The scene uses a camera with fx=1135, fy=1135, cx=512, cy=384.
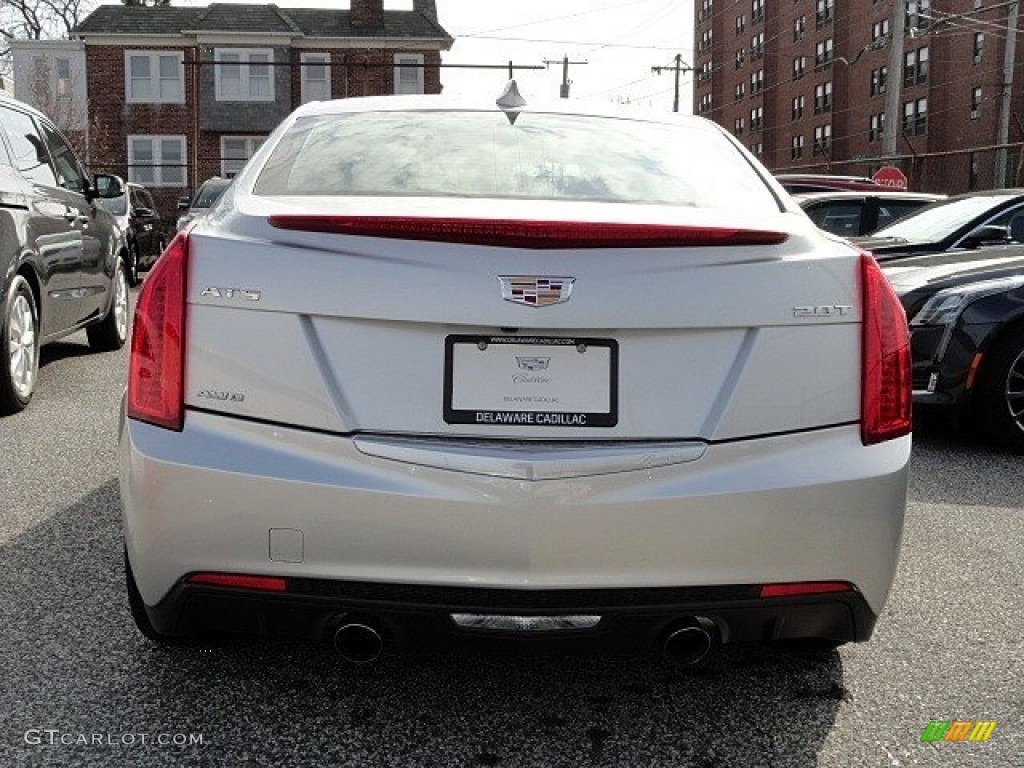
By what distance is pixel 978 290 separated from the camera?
6484 mm

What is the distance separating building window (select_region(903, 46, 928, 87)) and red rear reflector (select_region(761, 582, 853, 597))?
60357 mm

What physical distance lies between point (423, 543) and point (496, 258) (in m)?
0.63

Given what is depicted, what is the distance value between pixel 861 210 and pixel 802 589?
31.0ft

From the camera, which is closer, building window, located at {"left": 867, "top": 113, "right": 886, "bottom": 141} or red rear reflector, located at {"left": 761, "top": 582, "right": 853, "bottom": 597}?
red rear reflector, located at {"left": 761, "top": 582, "right": 853, "bottom": 597}

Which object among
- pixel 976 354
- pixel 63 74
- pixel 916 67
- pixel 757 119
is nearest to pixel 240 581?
pixel 976 354

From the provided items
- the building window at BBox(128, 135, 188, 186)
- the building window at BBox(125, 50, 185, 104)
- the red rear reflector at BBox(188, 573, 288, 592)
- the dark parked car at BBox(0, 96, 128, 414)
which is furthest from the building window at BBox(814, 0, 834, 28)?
the red rear reflector at BBox(188, 573, 288, 592)

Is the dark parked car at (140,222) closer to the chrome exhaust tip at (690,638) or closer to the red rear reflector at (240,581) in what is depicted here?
the red rear reflector at (240,581)

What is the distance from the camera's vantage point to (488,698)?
294 cm

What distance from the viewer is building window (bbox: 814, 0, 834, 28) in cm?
6588

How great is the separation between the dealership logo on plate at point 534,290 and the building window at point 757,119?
255 feet

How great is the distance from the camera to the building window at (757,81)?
7675cm

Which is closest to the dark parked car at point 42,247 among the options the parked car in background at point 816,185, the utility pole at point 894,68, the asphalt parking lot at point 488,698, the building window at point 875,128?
the asphalt parking lot at point 488,698

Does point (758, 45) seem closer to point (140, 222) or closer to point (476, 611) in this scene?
point (140, 222)

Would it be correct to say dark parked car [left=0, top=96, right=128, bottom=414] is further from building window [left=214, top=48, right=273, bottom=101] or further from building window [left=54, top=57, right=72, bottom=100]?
building window [left=54, top=57, right=72, bottom=100]
